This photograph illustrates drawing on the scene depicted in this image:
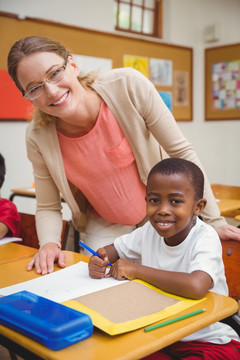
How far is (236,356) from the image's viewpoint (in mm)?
1078

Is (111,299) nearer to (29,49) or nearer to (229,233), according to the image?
(229,233)

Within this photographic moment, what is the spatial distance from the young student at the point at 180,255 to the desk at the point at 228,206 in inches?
61.2

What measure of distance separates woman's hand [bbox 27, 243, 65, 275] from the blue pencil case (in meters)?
0.41

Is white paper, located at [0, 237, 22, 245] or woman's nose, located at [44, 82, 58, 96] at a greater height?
woman's nose, located at [44, 82, 58, 96]

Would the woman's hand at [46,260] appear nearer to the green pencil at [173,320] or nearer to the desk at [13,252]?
the desk at [13,252]

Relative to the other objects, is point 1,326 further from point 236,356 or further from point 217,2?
point 217,2

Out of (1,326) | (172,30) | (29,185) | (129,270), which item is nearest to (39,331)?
(1,326)

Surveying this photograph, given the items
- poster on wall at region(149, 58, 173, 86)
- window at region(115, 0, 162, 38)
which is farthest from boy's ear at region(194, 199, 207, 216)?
poster on wall at region(149, 58, 173, 86)

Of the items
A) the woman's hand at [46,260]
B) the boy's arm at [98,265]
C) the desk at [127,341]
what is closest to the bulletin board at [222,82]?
the woman's hand at [46,260]

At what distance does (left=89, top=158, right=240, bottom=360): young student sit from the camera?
3.48 feet

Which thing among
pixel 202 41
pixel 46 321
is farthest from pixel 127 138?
pixel 202 41

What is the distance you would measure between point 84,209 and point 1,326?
1081mm

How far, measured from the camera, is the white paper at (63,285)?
1075 millimetres

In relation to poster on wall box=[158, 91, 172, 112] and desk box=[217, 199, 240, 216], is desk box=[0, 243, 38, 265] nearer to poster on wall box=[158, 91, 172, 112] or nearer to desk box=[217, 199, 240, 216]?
desk box=[217, 199, 240, 216]
